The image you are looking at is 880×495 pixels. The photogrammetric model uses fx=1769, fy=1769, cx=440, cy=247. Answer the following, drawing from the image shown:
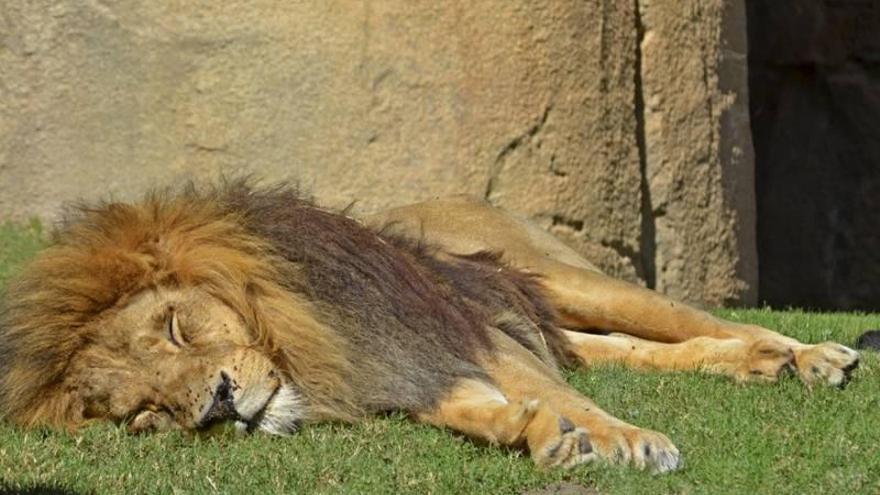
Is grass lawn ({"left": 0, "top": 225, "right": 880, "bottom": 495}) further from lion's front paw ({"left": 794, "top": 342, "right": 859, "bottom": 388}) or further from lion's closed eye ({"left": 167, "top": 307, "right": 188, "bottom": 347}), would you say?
lion's closed eye ({"left": 167, "top": 307, "right": 188, "bottom": 347})

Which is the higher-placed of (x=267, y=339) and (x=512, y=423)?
(x=267, y=339)

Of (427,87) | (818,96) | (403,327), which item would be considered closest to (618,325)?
(403,327)

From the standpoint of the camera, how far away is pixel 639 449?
16.2 feet

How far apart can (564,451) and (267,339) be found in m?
1.05

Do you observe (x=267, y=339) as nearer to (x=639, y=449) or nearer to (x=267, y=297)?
(x=267, y=297)

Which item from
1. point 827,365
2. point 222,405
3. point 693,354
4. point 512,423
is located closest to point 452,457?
point 512,423

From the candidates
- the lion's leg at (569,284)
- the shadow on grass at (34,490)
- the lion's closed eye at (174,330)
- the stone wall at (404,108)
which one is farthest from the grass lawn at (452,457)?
the stone wall at (404,108)

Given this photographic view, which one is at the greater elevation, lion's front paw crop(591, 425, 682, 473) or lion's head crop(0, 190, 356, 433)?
lion's head crop(0, 190, 356, 433)

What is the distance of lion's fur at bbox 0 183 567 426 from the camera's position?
213 inches

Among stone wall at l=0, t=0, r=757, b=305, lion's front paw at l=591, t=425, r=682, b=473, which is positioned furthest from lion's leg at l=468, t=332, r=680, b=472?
stone wall at l=0, t=0, r=757, b=305

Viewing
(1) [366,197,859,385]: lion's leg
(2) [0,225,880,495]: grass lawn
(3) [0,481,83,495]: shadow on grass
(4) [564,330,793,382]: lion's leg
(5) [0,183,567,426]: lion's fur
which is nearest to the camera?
(3) [0,481,83,495]: shadow on grass

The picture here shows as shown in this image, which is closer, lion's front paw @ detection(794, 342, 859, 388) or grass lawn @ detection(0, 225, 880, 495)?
grass lawn @ detection(0, 225, 880, 495)

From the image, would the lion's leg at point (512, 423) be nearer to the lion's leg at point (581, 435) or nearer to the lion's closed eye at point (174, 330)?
the lion's leg at point (581, 435)

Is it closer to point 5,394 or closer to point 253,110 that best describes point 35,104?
point 253,110
